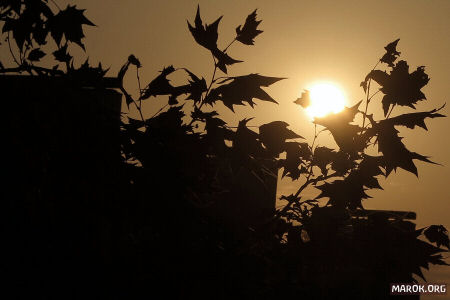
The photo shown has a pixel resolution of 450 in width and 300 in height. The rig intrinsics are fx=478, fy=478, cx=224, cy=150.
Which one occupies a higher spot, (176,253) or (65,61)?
(65,61)

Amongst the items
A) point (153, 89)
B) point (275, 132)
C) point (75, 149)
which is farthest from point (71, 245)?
point (275, 132)

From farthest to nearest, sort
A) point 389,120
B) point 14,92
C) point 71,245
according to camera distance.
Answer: point 389,120 → point 14,92 → point 71,245

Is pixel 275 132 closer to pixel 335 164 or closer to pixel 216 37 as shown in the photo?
pixel 216 37

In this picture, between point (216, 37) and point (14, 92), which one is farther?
point (216, 37)

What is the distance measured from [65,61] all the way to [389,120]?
173 cm

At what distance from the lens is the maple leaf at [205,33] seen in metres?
2.34

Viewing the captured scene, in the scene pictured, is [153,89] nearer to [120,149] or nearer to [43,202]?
[120,149]

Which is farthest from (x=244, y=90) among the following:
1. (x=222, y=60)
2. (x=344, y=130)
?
(x=344, y=130)

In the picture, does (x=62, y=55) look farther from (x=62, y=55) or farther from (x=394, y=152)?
(x=394, y=152)

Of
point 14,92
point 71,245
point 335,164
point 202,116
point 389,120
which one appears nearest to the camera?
point 71,245

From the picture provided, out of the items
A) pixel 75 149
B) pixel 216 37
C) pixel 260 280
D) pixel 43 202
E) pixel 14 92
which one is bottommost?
pixel 260 280

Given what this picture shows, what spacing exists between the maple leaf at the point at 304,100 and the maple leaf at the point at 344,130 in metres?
0.99

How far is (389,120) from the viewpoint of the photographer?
2.58 metres

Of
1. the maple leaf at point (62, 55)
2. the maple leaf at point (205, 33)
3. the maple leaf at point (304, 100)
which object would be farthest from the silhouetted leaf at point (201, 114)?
the maple leaf at point (304, 100)
